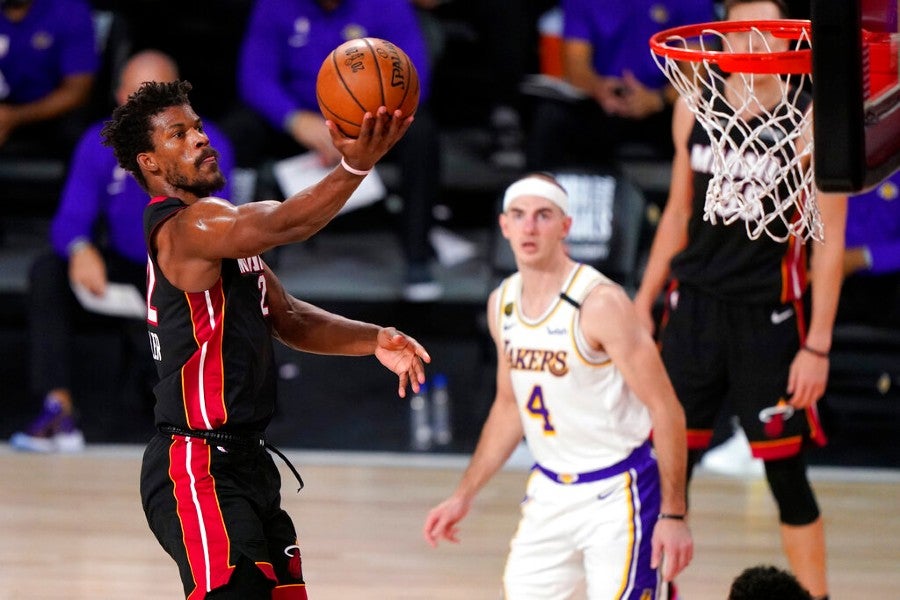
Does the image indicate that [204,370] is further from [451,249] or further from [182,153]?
[451,249]

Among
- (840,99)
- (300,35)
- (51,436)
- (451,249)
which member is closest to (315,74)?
(300,35)

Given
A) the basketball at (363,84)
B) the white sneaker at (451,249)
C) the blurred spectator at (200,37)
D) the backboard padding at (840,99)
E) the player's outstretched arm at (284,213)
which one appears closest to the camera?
the backboard padding at (840,99)

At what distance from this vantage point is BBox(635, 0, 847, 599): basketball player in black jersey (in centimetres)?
447

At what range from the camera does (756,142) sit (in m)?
4.47

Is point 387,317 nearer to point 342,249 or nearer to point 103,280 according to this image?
point 342,249

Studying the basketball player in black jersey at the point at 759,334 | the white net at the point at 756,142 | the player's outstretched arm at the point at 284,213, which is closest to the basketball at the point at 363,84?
the player's outstretched arm at the point at 284,213

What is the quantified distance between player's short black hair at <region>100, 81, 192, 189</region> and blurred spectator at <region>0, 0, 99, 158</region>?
4038mm

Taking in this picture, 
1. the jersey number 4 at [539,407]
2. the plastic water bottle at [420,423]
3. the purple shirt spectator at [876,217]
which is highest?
the jersey number 4 at [539,407]

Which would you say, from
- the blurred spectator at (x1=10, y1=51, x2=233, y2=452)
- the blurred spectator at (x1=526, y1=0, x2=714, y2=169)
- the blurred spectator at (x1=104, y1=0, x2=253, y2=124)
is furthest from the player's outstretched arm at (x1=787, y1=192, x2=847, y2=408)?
Answer: the blurred spectator at (x1=104, y1=0, x2=253, y2=124)

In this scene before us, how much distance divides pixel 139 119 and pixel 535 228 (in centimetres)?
115

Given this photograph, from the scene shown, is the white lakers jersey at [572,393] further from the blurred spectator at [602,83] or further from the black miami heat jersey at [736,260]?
the blurred spectator at [602,83]

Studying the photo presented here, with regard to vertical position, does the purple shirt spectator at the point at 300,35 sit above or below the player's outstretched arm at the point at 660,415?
above

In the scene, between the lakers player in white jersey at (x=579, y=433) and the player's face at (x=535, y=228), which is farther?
the player's face at (x=535, y=228)

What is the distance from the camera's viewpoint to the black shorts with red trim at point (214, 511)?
10.9ft
